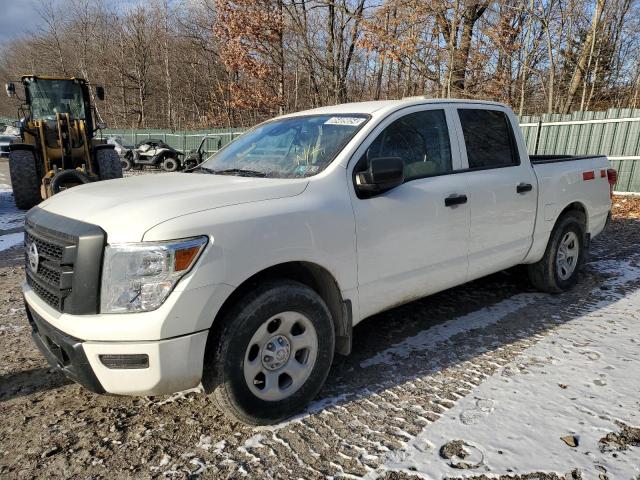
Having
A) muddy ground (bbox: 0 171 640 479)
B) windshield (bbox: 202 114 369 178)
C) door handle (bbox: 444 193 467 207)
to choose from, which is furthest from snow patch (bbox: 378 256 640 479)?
windshield (bbox: 202 114 369 178)

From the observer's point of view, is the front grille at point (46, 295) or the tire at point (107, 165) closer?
the front grille at point (46, 295)

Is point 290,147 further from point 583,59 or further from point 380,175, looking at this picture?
point 583,59

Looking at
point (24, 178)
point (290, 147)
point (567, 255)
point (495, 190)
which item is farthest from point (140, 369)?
point (24, 178)

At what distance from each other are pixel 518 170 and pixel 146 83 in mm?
44280

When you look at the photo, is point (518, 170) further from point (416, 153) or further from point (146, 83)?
point (146, 83)

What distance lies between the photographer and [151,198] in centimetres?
247

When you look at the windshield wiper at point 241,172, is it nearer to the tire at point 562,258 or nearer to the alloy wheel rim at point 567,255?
the tire at point 562,258

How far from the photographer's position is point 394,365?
10.9ft

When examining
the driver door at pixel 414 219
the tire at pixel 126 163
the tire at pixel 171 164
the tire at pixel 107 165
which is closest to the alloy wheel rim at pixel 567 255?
the driver door at pixel 414 219

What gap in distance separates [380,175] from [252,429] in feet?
5.48

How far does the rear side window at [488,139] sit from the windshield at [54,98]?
1090 cm

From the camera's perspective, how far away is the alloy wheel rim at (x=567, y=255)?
15.6ft

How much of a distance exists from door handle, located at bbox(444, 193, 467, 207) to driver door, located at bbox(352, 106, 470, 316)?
12mm

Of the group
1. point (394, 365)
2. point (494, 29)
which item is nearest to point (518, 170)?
point (394, 365)
